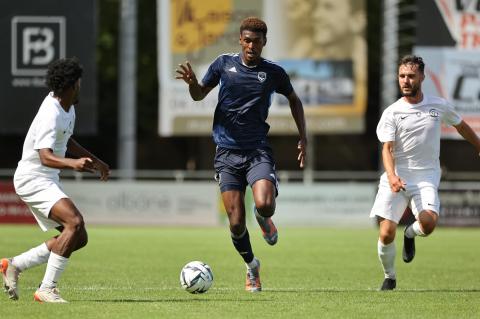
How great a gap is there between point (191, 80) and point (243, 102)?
650 millimetres

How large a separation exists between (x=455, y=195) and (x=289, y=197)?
4090mm

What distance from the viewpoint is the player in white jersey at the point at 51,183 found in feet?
31.9

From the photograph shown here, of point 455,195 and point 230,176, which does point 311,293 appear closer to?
point 230,176

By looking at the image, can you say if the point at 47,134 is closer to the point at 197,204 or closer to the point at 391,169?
the point at 391,169

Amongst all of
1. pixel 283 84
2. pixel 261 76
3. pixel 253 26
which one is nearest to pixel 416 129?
pixel 283 84

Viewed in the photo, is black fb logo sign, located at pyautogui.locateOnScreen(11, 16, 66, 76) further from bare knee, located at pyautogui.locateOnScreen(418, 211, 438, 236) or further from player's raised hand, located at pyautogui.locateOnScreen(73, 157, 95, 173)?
player's raised hand, located at pyautogui.locateOnScreen(73, 157, 95, 173)

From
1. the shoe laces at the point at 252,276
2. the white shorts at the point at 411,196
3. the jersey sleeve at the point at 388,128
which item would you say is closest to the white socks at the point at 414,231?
the white shorts at the point at 411,196

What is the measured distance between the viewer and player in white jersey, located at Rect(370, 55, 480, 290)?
1176 centimetres

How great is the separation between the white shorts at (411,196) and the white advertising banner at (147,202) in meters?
16.0

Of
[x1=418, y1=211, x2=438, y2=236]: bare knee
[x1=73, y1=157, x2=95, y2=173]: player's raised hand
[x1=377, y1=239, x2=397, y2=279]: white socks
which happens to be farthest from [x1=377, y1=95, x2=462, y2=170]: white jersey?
[x1=73, y1=157, x2=95, y2=173]: player's raised hand

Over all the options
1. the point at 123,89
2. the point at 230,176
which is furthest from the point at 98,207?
the point at 230,176

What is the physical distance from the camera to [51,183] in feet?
32.7

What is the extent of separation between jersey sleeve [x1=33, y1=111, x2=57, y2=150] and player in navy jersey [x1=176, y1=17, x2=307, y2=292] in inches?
83.0

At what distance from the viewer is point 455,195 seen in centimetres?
2820
